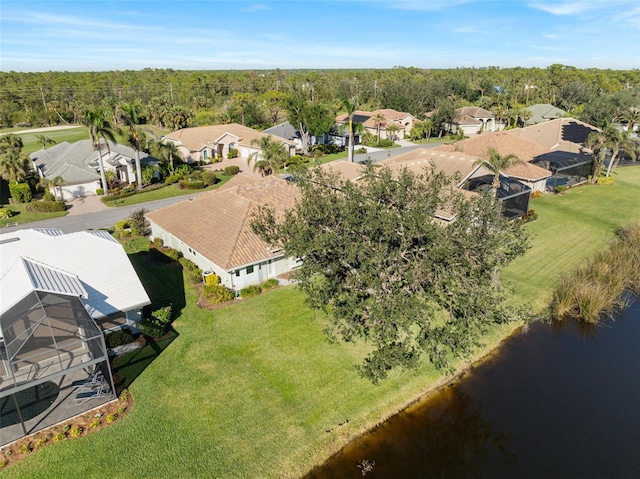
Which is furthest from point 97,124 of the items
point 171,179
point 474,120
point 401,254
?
point 474,120

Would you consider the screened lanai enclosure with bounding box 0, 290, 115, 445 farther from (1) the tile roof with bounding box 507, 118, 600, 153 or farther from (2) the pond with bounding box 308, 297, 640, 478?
(1) the tile roof with bounding box 507, 118, 600, 153

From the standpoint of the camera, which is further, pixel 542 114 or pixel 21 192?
pixel 542 114

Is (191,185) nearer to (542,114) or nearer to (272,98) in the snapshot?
(272,98)

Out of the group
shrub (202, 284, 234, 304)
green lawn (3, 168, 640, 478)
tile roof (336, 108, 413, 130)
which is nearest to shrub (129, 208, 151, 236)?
green lawn (3, 168, 640, 478)

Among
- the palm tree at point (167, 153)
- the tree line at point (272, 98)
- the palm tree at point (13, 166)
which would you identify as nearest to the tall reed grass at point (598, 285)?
the palm tree at point (167, 153)

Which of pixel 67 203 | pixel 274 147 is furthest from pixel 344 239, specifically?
pixel 67 203

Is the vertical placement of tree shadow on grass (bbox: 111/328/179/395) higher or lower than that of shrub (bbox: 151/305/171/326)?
lower

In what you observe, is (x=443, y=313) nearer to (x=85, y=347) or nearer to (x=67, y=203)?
(x=85, y=347)

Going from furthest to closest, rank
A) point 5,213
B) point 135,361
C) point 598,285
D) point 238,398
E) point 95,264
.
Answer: point 5,213
point 598,285
point 95,264
point 135,361
point 238,398

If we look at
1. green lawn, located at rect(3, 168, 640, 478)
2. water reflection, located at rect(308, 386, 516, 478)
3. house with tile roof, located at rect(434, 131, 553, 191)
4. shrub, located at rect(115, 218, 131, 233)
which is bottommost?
water reflection, located at rect(308, 386, 516, 478)
